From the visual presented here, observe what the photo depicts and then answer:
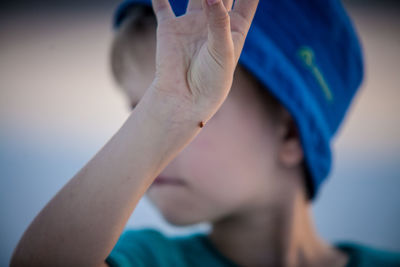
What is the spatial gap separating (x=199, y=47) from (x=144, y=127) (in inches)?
4.4

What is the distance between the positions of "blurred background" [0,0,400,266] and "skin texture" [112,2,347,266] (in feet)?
0.98

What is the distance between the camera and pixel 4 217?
0.95m

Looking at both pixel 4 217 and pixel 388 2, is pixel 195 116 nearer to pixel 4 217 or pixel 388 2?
pixel 4 217

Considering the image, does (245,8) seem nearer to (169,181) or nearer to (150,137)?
(150,137)

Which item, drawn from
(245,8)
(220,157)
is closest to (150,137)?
(245,8)

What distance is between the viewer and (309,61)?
2.16 ft

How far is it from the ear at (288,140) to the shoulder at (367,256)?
12.0 inches

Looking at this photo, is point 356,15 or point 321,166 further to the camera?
point 356,15

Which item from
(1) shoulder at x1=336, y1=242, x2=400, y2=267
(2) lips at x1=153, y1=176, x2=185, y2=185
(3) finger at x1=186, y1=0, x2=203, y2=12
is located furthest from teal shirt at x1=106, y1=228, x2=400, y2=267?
(3) finger at x1=186, y1=0, x2=203, y2=12

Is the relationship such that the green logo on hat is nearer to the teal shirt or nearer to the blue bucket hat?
the blue bucket hat

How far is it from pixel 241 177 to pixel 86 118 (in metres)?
0.55

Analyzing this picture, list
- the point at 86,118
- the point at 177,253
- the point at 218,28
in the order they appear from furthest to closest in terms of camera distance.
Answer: the point at 86,118
the point at 177,253
the point at 218,28

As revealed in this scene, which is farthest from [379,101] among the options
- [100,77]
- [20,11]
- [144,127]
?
[20,11]

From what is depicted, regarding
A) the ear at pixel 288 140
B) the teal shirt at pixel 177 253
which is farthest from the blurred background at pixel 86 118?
the ear at pixel 288 140
